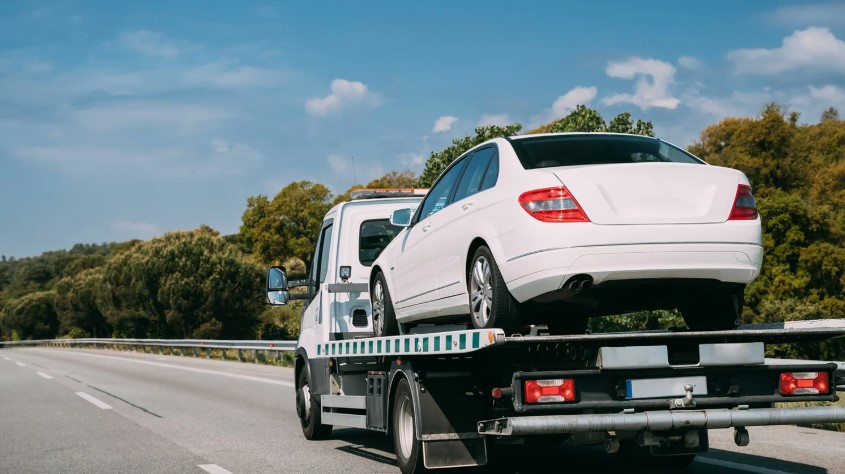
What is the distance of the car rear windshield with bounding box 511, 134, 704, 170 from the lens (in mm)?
6734

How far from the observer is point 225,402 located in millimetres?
15516

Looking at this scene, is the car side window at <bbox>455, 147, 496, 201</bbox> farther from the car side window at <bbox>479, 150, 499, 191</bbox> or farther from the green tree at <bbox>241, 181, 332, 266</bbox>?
the green tree at <bbox>241, 181, 332, 266</bbox>

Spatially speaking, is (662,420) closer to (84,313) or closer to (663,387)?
(663,387)

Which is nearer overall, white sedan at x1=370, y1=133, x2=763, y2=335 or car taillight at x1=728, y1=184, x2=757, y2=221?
white sedan at x1=370, y1=133, x2=763, y2=335

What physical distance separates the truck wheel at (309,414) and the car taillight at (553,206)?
4792 mm

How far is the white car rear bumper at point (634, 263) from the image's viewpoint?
587 cm

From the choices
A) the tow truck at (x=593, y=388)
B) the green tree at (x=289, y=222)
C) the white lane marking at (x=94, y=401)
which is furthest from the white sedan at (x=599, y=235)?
the green tree at (x=289, y=222)

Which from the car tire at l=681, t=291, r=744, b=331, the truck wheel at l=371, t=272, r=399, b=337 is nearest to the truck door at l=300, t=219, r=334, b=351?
the truck wheel at l=371, t=272, r=399, b=337

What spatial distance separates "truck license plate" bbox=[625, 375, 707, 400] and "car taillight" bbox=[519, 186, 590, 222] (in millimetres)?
1018

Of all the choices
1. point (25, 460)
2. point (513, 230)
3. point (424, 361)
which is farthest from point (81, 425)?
point (513, 230)

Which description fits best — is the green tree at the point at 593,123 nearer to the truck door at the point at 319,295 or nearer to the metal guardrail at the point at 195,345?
the metal guardrail at the point at 195,345

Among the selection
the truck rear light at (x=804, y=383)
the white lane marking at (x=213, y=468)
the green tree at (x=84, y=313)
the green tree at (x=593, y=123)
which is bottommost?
the white lane marking at (x=213, y=468)

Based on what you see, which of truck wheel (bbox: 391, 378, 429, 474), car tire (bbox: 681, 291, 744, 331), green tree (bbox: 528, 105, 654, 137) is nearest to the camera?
car tire (bbox: 681, 291, 744, 331)

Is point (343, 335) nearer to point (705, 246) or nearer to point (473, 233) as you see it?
point (473, 233)
